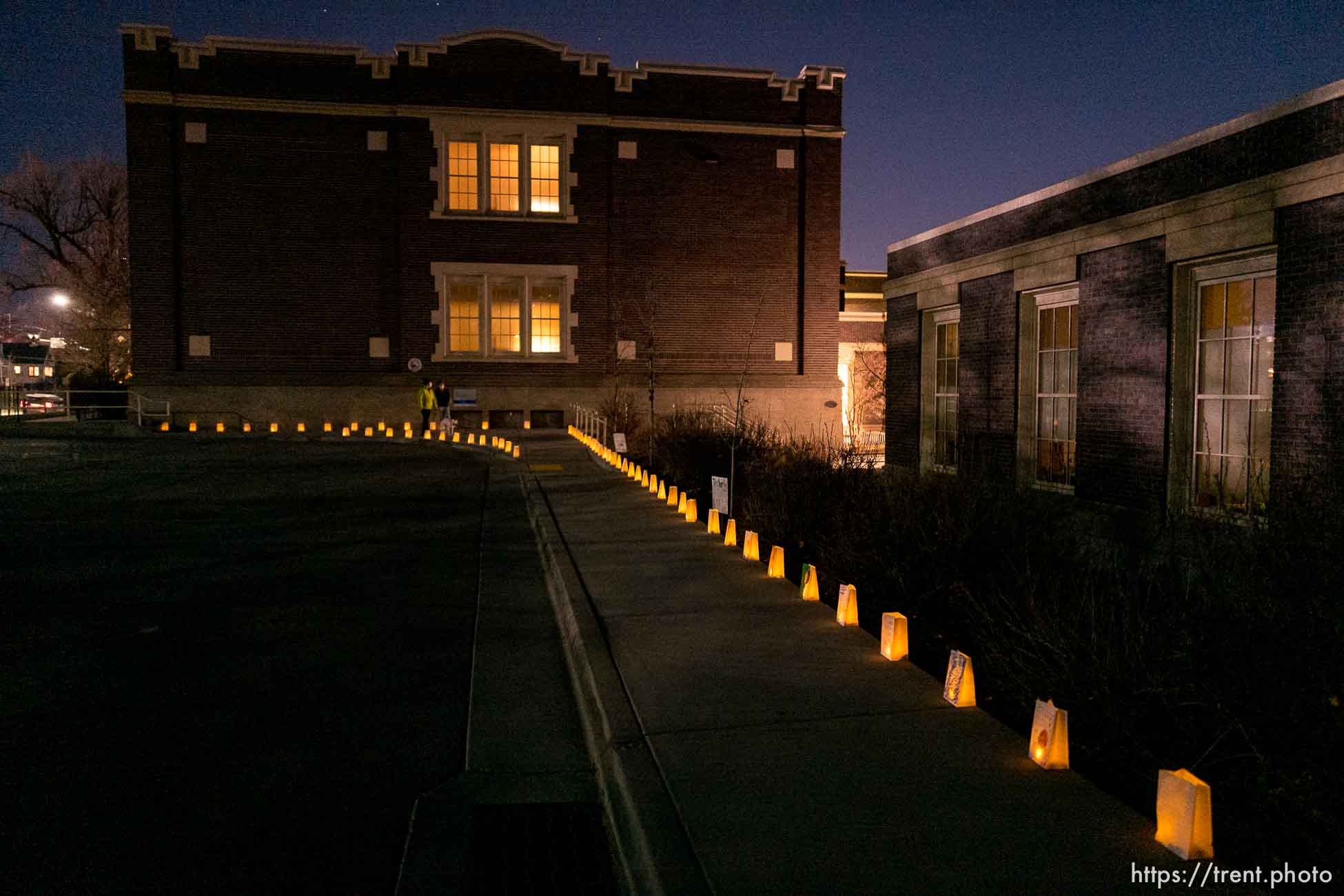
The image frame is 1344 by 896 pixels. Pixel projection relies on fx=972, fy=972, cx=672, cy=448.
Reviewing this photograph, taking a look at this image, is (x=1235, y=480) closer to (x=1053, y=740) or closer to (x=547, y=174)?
(x=1053, y=740)

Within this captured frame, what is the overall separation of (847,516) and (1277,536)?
4474mm

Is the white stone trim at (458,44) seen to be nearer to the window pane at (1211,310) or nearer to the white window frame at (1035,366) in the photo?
the white window frame at (1035,366)

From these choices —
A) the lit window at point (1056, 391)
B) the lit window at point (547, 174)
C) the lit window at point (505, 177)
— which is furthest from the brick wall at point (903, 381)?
the lit window at point (505, 177)

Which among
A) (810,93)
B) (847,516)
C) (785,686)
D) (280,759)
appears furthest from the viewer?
(810,93)

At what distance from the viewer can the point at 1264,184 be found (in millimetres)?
9617

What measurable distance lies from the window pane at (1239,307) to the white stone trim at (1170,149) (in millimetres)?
1576

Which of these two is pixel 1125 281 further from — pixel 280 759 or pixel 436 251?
pixel 436 251

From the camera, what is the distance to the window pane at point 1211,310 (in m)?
10.7

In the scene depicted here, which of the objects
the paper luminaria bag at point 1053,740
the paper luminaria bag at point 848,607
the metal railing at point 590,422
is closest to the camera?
the paper luminaria bag at point 1053,740

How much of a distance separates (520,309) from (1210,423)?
79.1ft

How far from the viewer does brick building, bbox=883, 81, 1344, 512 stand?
906cm

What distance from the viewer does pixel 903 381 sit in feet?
56.6

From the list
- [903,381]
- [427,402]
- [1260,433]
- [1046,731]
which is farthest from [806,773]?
[427,402]

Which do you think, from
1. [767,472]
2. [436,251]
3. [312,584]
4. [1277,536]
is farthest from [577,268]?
[1277,536]
